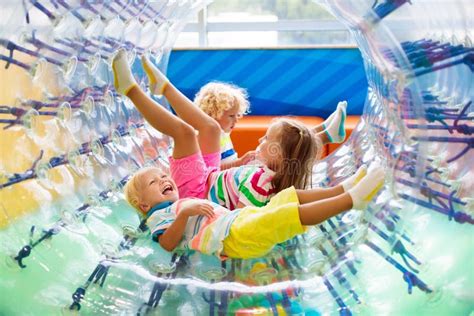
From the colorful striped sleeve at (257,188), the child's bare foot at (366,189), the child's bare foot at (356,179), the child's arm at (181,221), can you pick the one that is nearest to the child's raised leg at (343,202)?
the child's bare foot at (366,189)

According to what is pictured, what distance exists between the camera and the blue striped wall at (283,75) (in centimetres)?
376

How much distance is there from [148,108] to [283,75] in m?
1.77

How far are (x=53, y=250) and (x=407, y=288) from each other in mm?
820

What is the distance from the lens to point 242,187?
2086 millimetres

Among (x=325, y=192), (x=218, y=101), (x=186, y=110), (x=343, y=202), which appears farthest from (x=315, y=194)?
(x=218, y=101)

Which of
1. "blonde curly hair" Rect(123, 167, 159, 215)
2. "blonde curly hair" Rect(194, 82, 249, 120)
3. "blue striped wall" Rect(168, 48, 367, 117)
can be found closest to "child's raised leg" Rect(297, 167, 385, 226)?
"blonde curly hair" Rect(123, 167, 159, 215)

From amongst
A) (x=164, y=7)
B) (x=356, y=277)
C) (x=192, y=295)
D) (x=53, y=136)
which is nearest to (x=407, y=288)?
(x=356, y=277)

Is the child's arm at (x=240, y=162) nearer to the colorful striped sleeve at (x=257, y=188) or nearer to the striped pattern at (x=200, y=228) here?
the colorful striped sleeve at (x=257, y=188)

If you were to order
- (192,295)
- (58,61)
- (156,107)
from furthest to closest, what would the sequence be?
1. (156,107)
2. (58,61)
3. (192,295)

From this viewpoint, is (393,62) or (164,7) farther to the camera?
(164,7)

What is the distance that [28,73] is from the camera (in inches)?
66.7

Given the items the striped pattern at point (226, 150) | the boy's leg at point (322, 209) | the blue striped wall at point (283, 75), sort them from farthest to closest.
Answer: the blue striped wall at point (283, 75), the striped pattern at point (226, 150), the boy's leg at point (322, 209)

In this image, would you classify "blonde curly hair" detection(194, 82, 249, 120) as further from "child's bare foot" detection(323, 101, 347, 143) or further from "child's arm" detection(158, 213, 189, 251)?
"child's arm" detection(158, 213, 189, 251)

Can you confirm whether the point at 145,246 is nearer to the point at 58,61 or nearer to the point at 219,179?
the point at 219,179
